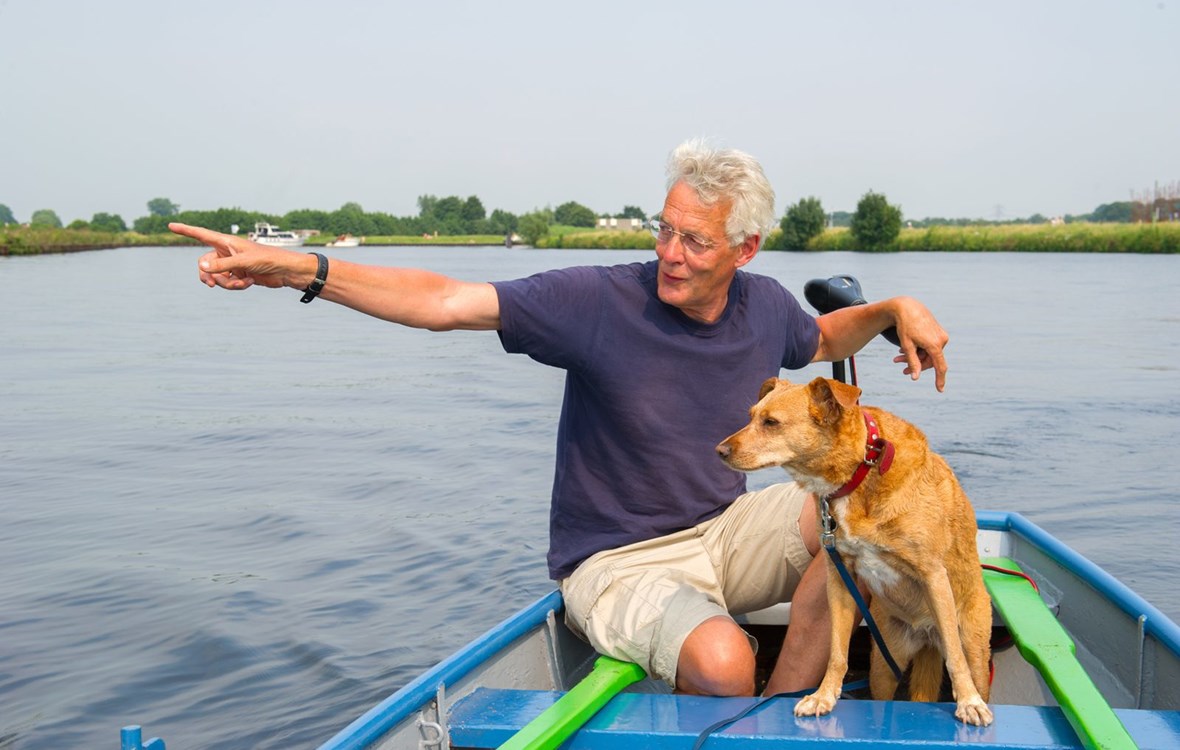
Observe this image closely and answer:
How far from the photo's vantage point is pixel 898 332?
391 cm

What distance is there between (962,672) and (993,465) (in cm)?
1047

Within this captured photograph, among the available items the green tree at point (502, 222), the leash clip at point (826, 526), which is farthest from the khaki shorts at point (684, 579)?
the green tree at point (502, 222)

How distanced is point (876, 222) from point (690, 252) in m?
69.9

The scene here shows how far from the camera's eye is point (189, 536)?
32.4 ft

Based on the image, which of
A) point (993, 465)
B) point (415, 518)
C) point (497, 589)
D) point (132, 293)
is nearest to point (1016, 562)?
point (497, 589)

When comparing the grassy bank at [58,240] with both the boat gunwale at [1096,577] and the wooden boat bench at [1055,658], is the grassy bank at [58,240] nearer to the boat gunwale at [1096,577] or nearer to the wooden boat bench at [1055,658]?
the boat gunwale at [1096,577]

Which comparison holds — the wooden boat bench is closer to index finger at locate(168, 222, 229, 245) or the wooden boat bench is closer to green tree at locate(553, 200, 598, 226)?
index finger at locate(168, 222, 229, 245)

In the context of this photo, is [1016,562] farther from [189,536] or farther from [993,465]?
[993,465]

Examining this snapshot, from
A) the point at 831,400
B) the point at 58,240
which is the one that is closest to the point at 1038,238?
the point at 58,240

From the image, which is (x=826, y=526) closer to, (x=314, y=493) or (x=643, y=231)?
(x=314, y=493)

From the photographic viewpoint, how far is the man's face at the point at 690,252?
3.82 m

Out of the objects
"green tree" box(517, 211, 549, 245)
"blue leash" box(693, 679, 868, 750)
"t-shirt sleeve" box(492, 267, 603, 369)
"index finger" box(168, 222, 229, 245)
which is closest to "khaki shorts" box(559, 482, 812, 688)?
"blue leash" box(693, 679, 868, 750)

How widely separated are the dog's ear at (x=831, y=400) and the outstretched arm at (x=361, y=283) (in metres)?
1.11

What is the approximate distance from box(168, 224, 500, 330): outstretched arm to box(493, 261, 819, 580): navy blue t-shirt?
0.16m
